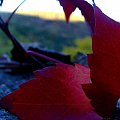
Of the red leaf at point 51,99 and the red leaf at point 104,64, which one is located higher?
the red leaf at point 104,64

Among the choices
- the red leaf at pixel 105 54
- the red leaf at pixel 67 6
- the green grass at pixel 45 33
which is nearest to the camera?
the red leaf at pixel 105 54

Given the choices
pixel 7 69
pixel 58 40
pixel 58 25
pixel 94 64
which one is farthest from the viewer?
pixel 58 25

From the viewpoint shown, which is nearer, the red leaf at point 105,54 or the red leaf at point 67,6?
the red leaf at point 105,54

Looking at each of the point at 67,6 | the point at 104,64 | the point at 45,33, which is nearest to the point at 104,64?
the point at 104,64

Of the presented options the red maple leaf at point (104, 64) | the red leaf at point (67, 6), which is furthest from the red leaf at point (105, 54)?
the red leaf at point (67, 6)

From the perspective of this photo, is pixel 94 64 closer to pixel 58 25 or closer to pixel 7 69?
pixel 7 69

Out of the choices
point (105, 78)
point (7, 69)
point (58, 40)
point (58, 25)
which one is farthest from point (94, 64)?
point (58, 25)

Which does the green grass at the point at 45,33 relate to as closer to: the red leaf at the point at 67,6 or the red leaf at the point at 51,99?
the red leaf at the point at 67,6
